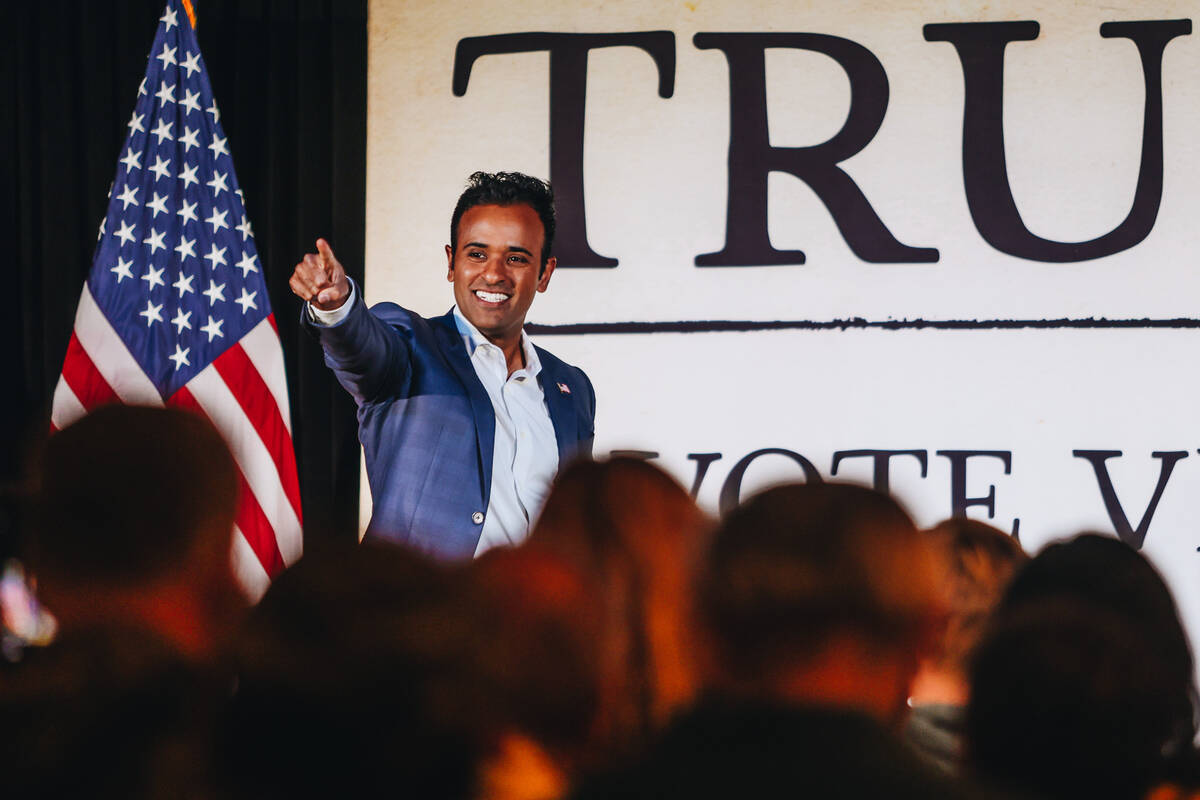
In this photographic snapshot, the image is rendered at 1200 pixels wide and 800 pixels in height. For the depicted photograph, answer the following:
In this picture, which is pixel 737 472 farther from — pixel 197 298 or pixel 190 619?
pixel 190 619

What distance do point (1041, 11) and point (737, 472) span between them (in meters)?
1.54

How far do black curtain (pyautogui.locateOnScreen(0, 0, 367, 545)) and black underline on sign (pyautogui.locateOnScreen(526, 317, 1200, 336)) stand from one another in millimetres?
679

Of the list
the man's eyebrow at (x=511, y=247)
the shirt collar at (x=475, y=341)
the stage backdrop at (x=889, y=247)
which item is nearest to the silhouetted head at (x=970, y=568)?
the shirt collar at (x=475, y=341)

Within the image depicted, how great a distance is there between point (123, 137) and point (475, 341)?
1445 mm

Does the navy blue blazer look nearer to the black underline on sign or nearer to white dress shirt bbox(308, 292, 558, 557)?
white dress shirt bbox(308, 292, 558, 557)

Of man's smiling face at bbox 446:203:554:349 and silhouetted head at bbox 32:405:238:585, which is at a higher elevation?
man's smiling face at bbox 446:203:554:349

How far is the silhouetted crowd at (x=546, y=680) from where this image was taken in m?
0.71

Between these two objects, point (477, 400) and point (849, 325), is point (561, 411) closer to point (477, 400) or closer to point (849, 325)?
point (477, 400)

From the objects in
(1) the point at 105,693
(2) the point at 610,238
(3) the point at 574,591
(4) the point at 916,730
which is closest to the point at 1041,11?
(2) the point at 610,238

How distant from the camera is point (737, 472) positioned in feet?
10.9

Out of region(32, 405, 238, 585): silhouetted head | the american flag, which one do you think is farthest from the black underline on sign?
region(32, 405, 238, 585): silhouetted head

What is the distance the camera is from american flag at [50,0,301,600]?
3.18 m

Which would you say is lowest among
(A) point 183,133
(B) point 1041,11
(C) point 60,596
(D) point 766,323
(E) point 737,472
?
(E) point 737,472

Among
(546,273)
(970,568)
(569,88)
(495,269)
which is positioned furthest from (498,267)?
(970,568)
